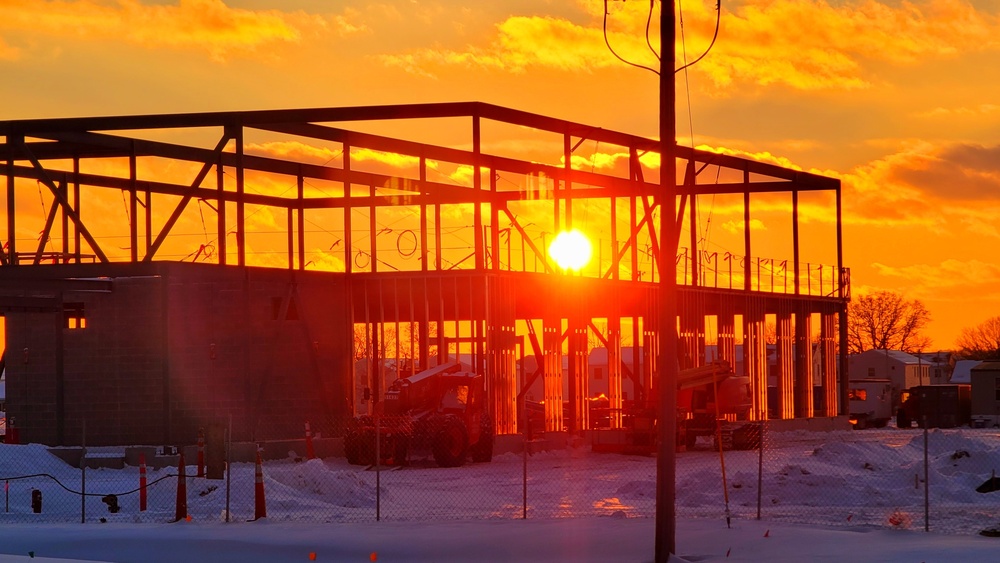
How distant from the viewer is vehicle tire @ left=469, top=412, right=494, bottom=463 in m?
38.9

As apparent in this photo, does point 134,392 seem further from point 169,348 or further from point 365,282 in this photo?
point 365,282

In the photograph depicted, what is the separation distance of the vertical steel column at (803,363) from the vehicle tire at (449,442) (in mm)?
30961

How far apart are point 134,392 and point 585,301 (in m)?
17.2

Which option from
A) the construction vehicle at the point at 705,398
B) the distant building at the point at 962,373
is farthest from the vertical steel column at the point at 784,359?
the distant building at the point at 962,373

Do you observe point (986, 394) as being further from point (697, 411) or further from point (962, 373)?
point (962, 373)

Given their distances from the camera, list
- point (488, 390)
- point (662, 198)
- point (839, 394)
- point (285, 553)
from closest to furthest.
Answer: point (662, 198)
point (285, 553)
point (488, 390)
point (839, 394)

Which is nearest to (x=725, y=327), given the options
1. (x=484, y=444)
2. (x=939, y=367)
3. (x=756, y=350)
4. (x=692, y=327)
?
(x=756, y=350)

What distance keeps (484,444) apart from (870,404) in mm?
40952

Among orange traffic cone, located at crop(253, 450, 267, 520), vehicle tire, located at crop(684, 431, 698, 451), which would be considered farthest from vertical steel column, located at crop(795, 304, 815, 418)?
orange traffic cone, located at crop(253, 450, 267, 520)

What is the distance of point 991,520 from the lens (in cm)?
2375

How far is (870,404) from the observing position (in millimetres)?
74750

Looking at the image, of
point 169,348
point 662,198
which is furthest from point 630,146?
point 662,198

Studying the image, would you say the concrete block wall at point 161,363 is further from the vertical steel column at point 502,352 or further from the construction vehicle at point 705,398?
the construction vehicle at point 705,398

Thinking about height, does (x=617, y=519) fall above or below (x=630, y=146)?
below
